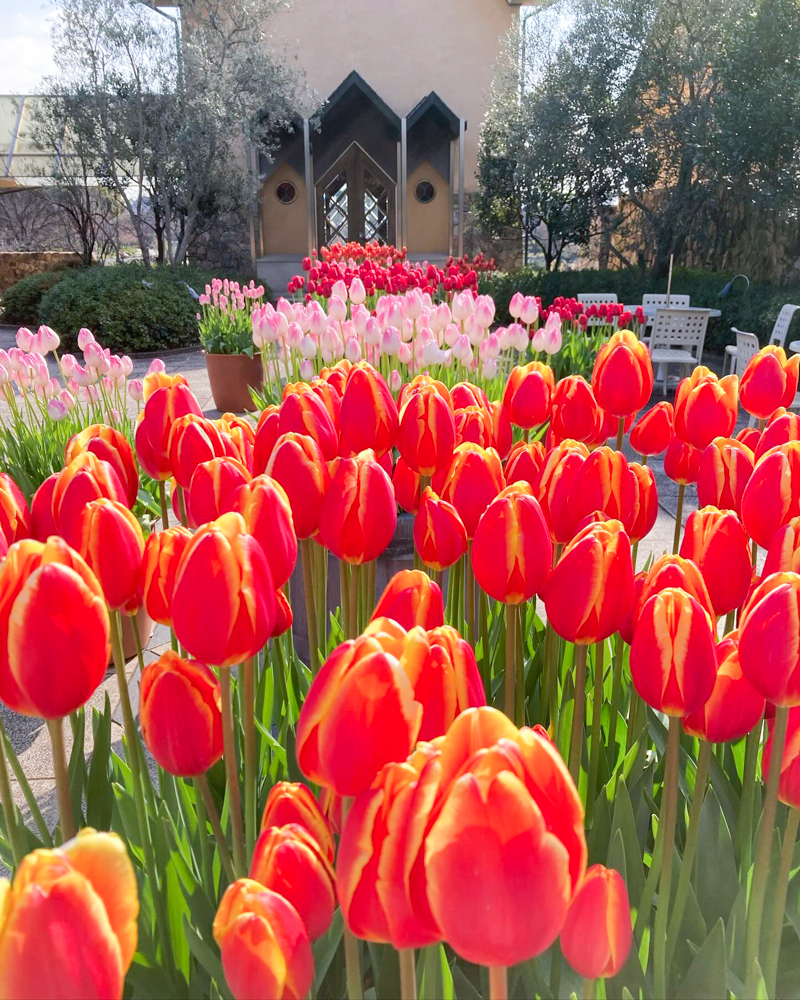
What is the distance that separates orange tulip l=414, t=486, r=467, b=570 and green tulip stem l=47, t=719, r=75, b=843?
0.50 metres

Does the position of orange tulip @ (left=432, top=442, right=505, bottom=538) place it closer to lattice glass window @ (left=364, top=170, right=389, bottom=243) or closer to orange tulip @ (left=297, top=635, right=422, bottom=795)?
orange tulip @ (left=297, top=635, right=422, bottom=795)

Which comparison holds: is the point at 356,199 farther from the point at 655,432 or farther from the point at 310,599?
the point at 310,599

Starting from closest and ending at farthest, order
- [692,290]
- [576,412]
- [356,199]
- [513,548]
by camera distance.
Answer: [513,548] → [576,412] → [692,290] → [356,199]

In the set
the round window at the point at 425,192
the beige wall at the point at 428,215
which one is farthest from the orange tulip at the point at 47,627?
the round window at the point at 425,192

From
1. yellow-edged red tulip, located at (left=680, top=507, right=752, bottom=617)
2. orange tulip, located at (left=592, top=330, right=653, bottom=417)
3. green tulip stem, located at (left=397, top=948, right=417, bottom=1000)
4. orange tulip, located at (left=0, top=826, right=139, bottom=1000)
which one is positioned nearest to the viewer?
orange tulip, located at (left=0, top=826, right=139, bottom=1000)

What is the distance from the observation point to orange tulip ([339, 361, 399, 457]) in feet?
4.15

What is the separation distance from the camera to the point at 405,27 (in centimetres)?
2103

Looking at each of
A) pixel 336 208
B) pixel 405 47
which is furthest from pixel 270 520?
pixel 405 47

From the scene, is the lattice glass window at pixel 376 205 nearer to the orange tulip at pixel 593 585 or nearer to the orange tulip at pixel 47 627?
the orange tulip at pixel 593 585

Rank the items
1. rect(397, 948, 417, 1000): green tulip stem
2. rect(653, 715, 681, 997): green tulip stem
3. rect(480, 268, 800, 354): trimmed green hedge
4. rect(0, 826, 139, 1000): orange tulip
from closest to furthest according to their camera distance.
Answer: rect(0, 826, 139, 1000): orange tulip, rect(397, 948, 417, 1000): green tulip stem, rect(653, 715, 681, 997): green tulip stem, rect(480, 268, 800, 354): trimmed green hedge

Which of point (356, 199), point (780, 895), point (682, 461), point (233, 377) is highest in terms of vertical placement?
point (356, 199)

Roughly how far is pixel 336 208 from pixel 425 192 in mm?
2199

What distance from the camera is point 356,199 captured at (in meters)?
20.7

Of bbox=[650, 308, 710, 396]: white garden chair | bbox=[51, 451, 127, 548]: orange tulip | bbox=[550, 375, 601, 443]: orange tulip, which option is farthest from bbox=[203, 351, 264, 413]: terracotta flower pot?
bbox=[51, 451, 127, 548]: orange tulip
